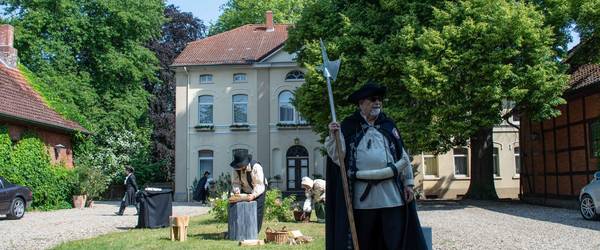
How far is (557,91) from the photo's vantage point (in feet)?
68.4

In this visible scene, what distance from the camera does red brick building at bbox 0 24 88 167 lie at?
24205mm

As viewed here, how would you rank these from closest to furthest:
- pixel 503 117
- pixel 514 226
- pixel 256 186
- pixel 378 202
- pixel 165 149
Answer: pixel 378 202 < pixel 256 186 < pixel 514 226 < pixel 503 117 < pixel 165 149

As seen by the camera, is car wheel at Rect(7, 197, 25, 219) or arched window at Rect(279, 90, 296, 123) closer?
car wheel at Rect(7, 197, 25, 219)

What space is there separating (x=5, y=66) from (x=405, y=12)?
17.0m

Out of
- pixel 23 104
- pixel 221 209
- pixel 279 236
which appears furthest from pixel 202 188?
pixel 279 236

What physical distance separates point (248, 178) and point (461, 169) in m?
27.3

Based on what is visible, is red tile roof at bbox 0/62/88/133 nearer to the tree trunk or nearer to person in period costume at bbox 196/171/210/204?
person in period costume at bbox 196/171/210/204

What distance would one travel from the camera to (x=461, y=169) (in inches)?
1467

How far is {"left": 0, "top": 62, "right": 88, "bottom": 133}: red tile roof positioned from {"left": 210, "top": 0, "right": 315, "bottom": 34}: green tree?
2171 centimetres

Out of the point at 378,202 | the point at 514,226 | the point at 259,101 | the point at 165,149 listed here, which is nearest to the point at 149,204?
the point at 514,226

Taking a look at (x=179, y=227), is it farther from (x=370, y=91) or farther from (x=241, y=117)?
(x=241, y=117)

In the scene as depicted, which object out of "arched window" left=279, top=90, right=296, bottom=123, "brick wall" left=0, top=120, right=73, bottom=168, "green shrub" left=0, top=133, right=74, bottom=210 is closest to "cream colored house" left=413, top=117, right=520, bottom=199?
"arched window" left=279, top=90, right=296, bottom=123

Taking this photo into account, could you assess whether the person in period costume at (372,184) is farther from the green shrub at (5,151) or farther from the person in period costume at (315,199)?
the green shrub at (5,151)

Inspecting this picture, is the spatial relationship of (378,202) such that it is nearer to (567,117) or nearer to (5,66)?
(567,117)
